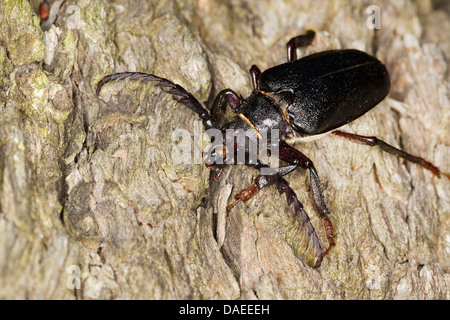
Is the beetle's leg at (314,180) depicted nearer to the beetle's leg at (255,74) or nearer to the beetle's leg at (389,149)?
the beetle's leg at (389,149)

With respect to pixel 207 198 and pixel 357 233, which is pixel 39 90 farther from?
pixel 357 233

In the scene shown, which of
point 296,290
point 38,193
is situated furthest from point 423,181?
point 38,193

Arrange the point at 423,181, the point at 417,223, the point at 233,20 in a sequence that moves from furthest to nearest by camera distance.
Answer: the point at 233,20 < the point at 423,181 < the point at 417,223

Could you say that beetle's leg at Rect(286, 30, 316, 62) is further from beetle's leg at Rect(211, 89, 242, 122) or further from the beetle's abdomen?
beetle's leg at Rect(211, 89, 242, 122)

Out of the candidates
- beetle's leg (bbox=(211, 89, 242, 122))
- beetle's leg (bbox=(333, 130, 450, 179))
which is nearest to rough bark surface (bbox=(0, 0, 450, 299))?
beetle's leg (bbox=(333, 130, 450, 179))

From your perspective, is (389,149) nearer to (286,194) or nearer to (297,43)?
(286,194)

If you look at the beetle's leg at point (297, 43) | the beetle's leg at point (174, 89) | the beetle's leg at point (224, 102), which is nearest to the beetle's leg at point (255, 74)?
the beetle's leg at point (224, 102)

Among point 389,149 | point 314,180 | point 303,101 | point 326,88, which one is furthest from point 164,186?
point 389,149
